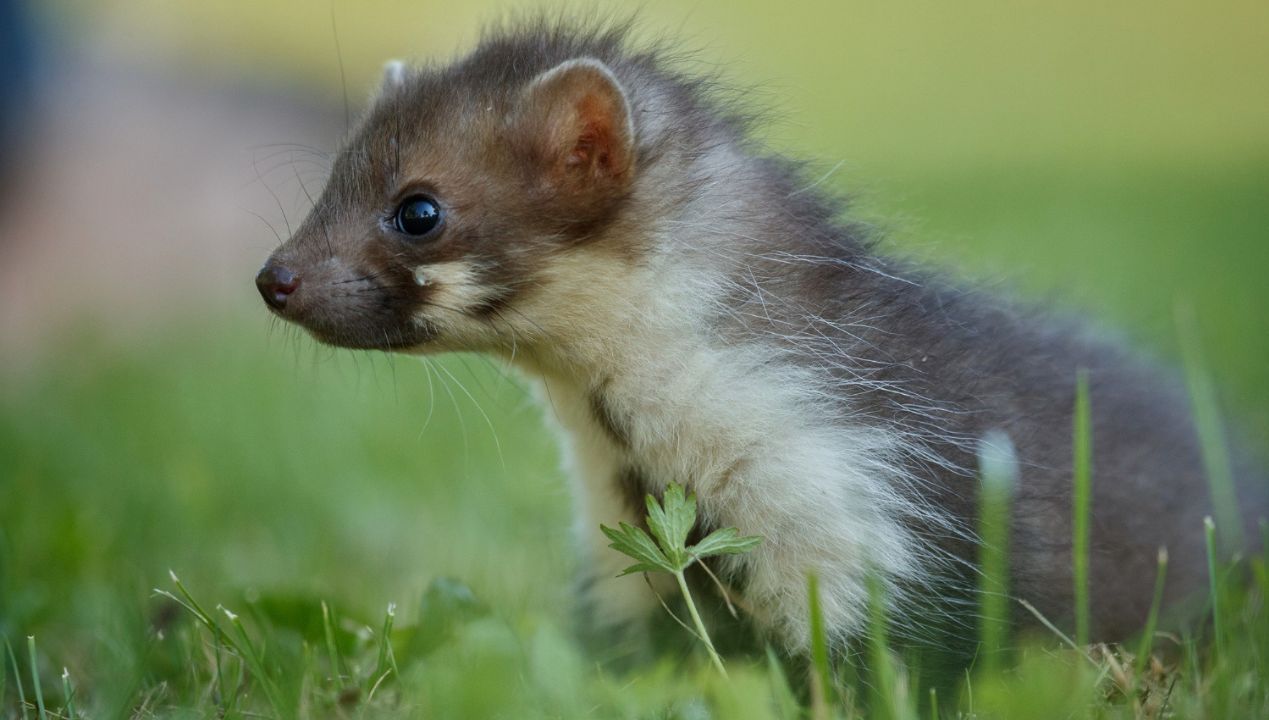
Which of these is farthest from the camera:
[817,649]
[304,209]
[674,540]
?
[304,209]

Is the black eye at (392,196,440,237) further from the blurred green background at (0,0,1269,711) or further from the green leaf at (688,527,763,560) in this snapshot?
the green leaf at (688,527,763,560)

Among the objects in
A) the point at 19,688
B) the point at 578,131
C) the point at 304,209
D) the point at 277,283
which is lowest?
the point at 19,688

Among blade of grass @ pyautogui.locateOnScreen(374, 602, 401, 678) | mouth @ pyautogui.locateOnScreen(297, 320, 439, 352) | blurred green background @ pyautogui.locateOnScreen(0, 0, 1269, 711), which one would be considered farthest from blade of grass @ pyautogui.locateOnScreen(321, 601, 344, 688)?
mouth @ pyautogui.locateOnScreen(297, 320, 439, 352)

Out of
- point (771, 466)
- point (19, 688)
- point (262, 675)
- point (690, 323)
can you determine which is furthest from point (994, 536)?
point (19, 688)

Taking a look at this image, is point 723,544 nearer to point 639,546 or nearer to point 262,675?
point 639,546

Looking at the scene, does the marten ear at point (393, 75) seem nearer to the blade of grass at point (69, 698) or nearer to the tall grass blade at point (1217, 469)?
the blade of grass at point (69, 698)

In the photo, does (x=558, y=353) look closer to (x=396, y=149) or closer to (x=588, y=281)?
(x=588, y=281)

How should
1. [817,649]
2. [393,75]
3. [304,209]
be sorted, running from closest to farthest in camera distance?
[817,649] → [393,75] → [304,209]
